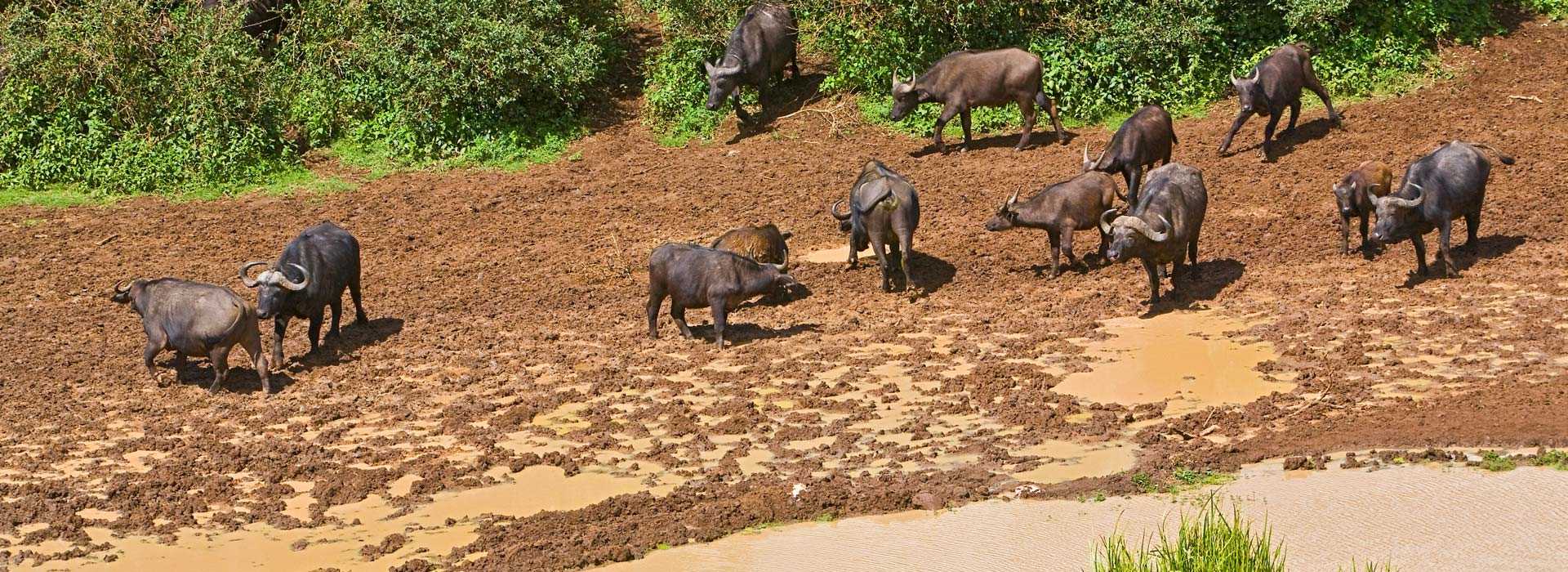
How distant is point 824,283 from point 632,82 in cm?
855

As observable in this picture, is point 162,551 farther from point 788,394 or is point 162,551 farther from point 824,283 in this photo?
point 824,283

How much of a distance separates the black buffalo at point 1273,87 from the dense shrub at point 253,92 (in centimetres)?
842

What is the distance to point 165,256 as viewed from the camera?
1689 cm

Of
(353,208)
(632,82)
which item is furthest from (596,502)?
(632,82)

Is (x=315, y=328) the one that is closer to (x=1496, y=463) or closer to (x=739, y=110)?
(x=739, y=110)

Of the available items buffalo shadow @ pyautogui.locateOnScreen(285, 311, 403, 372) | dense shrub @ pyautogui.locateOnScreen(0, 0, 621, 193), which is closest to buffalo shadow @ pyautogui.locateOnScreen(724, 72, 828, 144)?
dense shrub @ pyautogui.locateOnScreen(0, 0, 621, 193)

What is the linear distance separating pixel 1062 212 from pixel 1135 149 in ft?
6.53

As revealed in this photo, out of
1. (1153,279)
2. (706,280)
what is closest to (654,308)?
(706,280)

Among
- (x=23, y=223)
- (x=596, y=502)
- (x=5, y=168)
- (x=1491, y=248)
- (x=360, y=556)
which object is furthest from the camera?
(x=5, y=168)

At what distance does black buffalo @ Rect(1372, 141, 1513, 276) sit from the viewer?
1291 centimetres

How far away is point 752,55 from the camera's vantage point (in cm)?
2067

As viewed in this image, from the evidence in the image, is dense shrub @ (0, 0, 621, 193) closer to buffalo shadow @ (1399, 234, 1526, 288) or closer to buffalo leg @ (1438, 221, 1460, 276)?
buffalo shadow @ (1399, 234, 1526, 288)

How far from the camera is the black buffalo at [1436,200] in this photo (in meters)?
12.9

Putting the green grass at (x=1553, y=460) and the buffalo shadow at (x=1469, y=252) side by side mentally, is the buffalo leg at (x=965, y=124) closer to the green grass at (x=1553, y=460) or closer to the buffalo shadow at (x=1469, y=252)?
the buffalo shadow at (x=1469, y=252)
